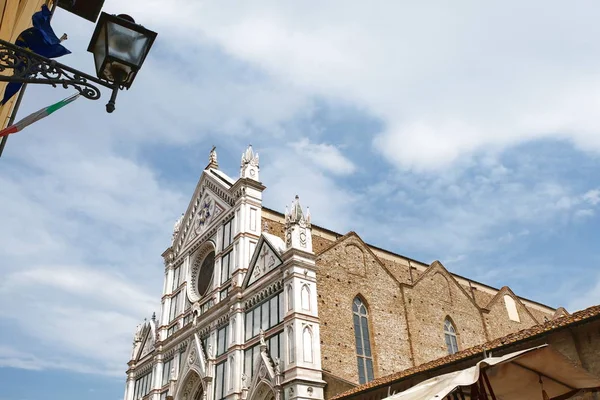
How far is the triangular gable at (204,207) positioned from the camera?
1096 inches

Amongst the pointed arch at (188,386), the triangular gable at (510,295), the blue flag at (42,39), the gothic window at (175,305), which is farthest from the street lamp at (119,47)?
the triangular gable at (510,295)

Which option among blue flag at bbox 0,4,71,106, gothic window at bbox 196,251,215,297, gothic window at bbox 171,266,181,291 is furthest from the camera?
gothic window at bbox 171,266,181,291

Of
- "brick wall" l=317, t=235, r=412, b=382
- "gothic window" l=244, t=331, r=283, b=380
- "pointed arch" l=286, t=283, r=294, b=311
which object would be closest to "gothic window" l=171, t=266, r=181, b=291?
"gothic window" l=244, t=331, r=283, b=380

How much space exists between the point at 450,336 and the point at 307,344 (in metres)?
10.1

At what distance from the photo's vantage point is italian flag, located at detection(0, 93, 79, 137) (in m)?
5.10

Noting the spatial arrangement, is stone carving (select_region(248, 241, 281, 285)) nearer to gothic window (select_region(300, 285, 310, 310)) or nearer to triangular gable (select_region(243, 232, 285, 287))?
triangular gable (select_region(243, 232, 285, 287))

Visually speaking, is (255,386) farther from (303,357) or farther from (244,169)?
(244,169)

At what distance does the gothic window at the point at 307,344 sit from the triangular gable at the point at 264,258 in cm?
321

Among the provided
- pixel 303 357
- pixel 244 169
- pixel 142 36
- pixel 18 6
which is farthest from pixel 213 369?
pixel 142 36

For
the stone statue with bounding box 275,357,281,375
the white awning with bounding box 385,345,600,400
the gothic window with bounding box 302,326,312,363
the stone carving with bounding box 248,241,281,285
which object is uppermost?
the stone carving with bounding box 248,241,281,285

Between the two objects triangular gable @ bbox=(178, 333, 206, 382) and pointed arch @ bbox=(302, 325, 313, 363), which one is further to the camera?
triangular gable @ bbox=(178, 333, 206, 382)

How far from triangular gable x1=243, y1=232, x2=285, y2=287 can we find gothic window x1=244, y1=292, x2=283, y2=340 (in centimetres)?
125

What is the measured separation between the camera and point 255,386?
20219mm

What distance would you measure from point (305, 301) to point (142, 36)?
16422 mm
